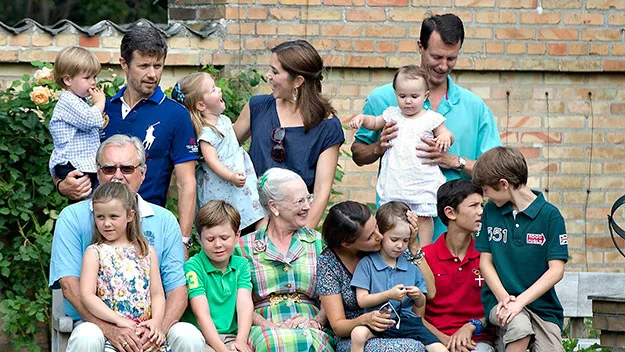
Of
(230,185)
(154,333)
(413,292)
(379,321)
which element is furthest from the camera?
(230,185)

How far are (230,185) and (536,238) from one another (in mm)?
1580

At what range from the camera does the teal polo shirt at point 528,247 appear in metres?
5.48

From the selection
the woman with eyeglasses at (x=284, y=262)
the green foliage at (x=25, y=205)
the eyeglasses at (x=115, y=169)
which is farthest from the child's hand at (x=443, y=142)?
the green foliage at (x=25, y=205)

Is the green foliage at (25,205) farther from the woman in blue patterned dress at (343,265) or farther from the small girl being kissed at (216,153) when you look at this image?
the woman in blue patterned dress at (343,265)

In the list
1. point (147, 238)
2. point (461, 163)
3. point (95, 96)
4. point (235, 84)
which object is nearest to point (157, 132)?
point (95, 96)

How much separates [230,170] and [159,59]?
690 mm

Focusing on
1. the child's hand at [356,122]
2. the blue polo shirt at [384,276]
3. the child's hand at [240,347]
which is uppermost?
the child's hand at [356,122]

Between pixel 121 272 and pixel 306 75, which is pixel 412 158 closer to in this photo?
pixel 306 75

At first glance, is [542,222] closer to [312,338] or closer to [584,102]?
[312,338]

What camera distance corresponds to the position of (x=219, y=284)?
218 inches

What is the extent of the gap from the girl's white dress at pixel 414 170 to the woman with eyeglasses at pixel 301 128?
0.31 meters

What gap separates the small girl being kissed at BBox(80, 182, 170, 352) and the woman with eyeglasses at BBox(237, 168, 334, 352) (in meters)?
0.51

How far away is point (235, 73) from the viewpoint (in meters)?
8.08

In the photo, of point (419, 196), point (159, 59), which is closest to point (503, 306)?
point (419, 196)
